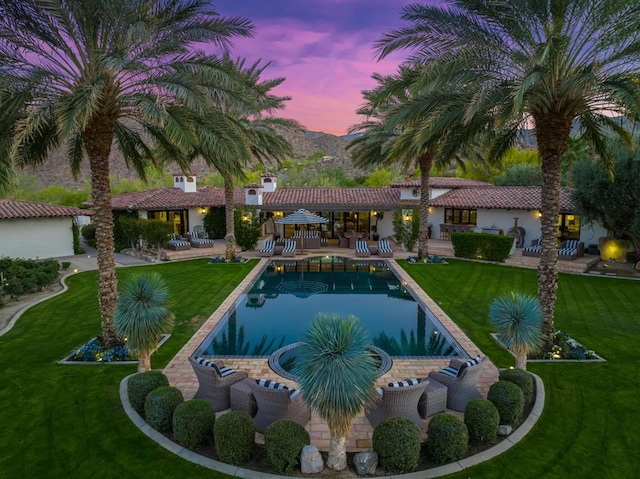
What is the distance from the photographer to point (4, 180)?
47.0 feet

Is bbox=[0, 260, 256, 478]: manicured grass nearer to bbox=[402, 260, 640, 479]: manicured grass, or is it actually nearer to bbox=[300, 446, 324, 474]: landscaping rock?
bbox=[300, 446, 324, 474]: landscaping rock

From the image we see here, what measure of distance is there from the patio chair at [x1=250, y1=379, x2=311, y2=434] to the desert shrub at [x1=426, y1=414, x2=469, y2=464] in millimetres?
2228

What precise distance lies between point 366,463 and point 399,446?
578 millimetres

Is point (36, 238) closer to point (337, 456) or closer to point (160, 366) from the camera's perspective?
point (160, 366)

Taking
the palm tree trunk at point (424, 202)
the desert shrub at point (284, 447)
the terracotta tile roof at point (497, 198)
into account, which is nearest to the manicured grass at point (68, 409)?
the desert shrub at point (284, 447)

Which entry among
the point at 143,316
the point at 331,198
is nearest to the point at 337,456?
the point at 143,316

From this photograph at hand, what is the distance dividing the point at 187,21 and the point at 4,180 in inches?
353

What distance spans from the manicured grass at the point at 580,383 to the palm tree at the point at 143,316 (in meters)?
6.58

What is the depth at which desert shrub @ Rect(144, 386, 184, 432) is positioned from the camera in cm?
736

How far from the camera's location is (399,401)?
711cm

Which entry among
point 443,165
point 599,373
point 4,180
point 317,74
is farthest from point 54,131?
point 317,74

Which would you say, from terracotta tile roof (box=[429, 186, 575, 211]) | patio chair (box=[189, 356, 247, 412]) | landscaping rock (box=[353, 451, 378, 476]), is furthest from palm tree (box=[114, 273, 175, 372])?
terracotta tile roof (box=[429, 186, 575, 211])

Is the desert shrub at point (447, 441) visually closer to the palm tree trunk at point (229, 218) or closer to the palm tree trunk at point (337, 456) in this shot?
the palm tree trunk at point (337, 456)

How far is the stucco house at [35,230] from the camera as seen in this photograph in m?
24.2
